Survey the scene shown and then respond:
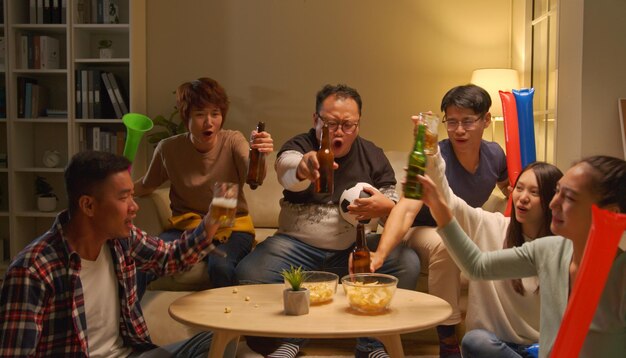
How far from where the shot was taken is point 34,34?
4402mm

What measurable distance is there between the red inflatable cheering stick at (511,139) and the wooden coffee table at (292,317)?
1.06 meters

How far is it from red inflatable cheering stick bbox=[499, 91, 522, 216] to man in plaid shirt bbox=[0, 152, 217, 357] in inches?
58.1

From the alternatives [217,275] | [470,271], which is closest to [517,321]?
[470,271]

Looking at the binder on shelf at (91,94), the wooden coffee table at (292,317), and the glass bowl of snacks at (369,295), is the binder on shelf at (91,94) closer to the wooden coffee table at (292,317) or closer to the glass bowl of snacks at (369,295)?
the wooden coffee table at (292,317)

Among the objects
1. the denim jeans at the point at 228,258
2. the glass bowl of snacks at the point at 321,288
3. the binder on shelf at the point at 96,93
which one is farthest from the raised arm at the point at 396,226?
the binder on shelf at the point at 96,93

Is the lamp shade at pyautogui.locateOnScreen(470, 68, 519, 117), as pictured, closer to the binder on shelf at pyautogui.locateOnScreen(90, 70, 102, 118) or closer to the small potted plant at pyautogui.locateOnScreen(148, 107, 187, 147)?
the small potted plant at pyautogui.locateOnScreen(148, 107, 187, 147)

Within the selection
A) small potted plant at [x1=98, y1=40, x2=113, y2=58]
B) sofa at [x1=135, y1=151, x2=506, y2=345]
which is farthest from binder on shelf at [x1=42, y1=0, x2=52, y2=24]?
sofa at [x1=135, y1=151, x2=506, y2=345]

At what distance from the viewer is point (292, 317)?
1.74 metres

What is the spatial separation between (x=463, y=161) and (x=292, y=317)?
1383mm

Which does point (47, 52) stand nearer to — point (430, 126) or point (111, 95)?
point (111, 95)

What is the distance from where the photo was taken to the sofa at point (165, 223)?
2453 mm

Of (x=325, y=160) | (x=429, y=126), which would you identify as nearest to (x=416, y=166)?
(x=429, y=126)

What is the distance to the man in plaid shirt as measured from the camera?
1519mm

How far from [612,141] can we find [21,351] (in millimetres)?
2708
